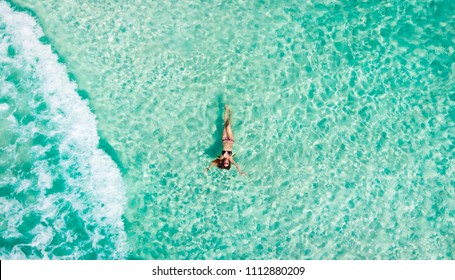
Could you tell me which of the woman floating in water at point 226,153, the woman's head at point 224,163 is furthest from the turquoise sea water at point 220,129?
the woman's head at point 224,163

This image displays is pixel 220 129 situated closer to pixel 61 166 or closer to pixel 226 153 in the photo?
pixel 226 153

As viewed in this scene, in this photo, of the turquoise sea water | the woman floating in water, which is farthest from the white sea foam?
the woman floating in water

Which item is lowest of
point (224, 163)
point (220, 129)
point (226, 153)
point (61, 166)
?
point (61, 166)

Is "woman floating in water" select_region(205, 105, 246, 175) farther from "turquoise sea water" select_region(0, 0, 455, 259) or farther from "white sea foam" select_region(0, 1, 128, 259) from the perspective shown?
"white sea foam" select_region(0, 1, 128, 259)

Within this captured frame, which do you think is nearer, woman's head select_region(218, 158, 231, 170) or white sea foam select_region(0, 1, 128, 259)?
woman's head select_region(218, 158, 231, 170)

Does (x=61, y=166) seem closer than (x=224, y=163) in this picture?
No

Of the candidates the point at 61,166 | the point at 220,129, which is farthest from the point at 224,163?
the point at 61,166
